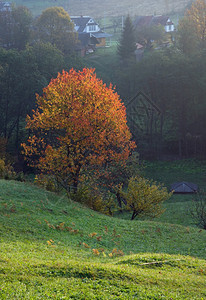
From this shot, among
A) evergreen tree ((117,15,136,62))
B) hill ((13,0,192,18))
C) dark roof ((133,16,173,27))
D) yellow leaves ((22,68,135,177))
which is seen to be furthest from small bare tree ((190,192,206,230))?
hill ((13,0,192,18))

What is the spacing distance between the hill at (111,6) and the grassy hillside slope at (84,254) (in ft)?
412

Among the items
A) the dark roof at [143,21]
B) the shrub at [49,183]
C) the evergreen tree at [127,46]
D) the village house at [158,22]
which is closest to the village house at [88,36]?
the evergreen tree at [127,46]

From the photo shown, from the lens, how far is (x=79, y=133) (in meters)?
25.2

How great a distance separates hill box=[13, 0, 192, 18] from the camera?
454ft

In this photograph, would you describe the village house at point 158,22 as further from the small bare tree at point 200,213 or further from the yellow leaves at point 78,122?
the small bare tree at point 200,213

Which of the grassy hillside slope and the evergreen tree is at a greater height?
the evergreen tree

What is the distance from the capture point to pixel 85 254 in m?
13.6

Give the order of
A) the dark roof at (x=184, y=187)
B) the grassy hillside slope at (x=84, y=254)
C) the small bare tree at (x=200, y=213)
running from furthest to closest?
the dark roof at (x=184, y=187), the small bare tree at (x=200, y=213), the grassy hillside slope at (x=84, y=254)

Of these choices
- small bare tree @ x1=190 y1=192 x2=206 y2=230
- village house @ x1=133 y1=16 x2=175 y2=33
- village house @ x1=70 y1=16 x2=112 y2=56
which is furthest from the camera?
village house @ x1=133 y1=16 x2=175 y2=33

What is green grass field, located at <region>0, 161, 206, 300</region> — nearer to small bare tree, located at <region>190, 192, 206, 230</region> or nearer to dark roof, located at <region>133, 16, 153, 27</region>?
small bare tree, located at <region>190, 192, 206, 230</region>

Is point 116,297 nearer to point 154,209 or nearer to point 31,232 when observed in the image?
point 31,232

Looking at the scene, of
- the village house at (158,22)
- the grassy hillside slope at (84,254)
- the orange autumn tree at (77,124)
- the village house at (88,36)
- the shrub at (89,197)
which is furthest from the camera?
the village house at (158,22)

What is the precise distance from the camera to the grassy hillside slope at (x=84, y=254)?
→ 355 inches

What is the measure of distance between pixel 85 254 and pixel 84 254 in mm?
60
